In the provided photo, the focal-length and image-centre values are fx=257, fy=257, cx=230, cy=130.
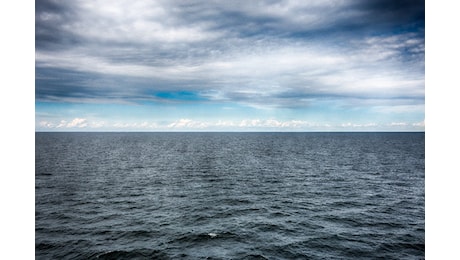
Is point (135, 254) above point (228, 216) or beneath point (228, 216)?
beneath

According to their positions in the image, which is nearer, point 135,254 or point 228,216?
point 135,254

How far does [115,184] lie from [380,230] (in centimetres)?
4110

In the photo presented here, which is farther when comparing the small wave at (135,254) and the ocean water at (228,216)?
the ocean water at (228,216)

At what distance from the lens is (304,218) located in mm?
30516

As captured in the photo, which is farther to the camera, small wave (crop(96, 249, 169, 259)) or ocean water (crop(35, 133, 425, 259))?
ocean water (crop(35, 133, 425, 259))
